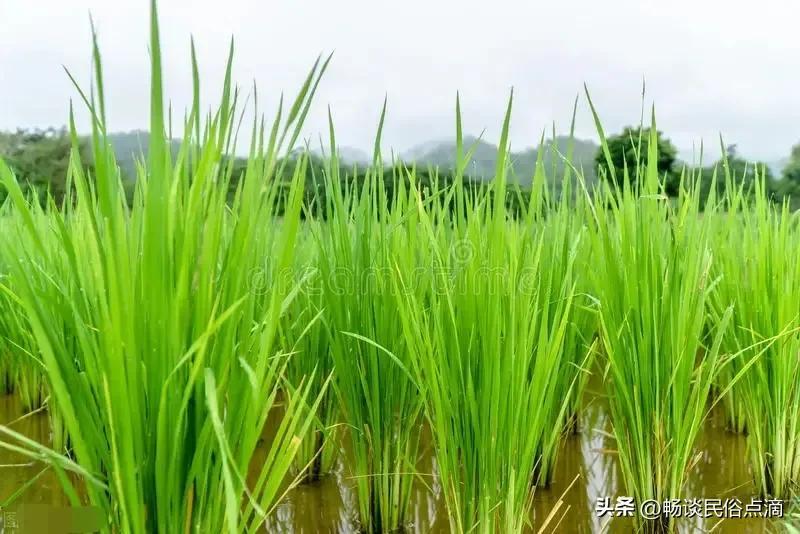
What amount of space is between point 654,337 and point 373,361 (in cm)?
54

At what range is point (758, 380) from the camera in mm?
1310

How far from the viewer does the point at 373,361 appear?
3.61 ft

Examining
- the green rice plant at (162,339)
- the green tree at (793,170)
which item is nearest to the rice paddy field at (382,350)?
the green rice plant at (162,339)

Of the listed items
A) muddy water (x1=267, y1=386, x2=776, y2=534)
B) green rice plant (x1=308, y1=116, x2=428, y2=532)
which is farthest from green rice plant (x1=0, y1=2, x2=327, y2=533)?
muddy water (x1=267, y1=386, x2=776, y2=534)

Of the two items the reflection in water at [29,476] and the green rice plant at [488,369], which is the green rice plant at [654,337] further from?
the reflection in water at [29,476]

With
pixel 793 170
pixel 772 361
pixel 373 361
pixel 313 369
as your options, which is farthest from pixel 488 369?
pixel 793 170

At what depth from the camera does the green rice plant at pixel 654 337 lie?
1.05m

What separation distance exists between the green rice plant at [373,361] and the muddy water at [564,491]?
0.25 ft

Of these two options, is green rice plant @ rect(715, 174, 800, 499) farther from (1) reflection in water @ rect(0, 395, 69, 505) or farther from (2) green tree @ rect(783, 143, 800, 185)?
(2) green tree @ rect(783, 143, 800, 185)

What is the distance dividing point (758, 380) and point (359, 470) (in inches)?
37.7

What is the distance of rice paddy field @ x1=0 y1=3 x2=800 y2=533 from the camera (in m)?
0.59

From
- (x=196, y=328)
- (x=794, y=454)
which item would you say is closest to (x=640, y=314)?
(x=794, y=454)

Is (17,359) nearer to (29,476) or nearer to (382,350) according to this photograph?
(29,476)

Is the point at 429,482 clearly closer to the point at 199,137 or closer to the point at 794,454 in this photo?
the point at 794,454
